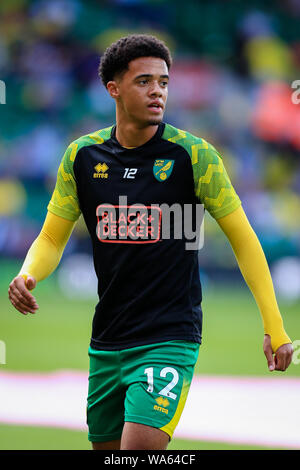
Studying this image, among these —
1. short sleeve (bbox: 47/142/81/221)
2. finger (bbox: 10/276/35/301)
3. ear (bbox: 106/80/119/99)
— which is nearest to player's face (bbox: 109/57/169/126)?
ear (bbox: 106/80/119/99)

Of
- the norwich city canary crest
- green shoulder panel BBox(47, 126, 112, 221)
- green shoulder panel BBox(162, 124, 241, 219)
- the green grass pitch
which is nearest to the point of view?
green shoulder panel BBox(162, 124, 241, 219)

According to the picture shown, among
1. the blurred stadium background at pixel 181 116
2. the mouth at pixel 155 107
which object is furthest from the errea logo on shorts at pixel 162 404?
the blurred stadium background at pixel 181 116

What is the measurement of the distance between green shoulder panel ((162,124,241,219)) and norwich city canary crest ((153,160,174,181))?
13 cm

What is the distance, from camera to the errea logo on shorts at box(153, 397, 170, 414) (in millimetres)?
3992

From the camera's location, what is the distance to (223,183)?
4.24 metres

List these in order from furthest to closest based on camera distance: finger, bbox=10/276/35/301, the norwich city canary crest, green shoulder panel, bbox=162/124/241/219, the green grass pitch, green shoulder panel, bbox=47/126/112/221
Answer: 1. the green grass pitch
2. green shoulder panel, bbox=47/126/112/221
3. the norwich city canary crest
4. green shoulder panel, bbox=162/124/241/219
5. finger, bbox=10/276/35/301

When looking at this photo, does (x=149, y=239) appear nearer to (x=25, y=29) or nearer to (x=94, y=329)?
(x=94, y=329)

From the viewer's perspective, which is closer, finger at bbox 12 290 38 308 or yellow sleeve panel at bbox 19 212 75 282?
finger at bbox 12 290 38 308

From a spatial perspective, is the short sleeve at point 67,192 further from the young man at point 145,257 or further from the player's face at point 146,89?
the player's face at point 146,89

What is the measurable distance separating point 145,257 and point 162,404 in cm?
78

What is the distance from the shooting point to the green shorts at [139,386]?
400 cm

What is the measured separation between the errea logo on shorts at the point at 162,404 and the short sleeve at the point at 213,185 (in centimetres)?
100

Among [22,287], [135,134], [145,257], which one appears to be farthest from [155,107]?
[22,287]

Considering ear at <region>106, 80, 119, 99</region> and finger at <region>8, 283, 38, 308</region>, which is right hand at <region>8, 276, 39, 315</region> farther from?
ear at <region>106, 80, 119, 99</region>
